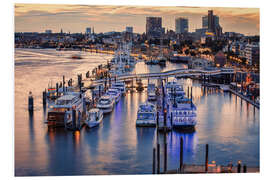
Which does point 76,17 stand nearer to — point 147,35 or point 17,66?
point 147,35

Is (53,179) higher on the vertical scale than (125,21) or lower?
lower

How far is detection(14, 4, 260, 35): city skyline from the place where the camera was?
6723mm

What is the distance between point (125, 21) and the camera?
741 centimetres

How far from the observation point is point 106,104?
10977 millimetres

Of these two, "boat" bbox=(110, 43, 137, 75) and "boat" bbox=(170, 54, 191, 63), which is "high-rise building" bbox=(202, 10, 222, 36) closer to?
"boat" bbox=(110, 43, 137, 75)

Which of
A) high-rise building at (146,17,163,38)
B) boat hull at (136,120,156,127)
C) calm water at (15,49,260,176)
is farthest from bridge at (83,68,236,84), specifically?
high-rise building at (146,17,163,38)

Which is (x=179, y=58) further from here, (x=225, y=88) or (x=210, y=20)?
(x=210, y=20)

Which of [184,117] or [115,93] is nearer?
[184,117]

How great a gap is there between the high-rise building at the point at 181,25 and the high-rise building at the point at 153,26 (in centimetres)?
31

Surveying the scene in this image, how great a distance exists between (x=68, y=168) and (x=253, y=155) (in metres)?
2.96

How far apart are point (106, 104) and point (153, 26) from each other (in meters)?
3.48

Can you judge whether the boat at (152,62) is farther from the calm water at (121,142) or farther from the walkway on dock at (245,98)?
the calm water at (121,142)

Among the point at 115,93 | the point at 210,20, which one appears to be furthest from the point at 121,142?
the point at 115,93
